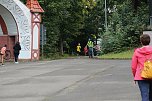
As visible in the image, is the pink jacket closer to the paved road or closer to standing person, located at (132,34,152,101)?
standing person, located at (132,34,152,101)

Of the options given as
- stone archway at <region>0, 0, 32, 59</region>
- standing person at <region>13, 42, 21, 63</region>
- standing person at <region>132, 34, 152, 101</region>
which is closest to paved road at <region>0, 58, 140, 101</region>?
standing person at <region>132, 34, 152, 101</region>

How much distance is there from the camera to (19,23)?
1554 inches

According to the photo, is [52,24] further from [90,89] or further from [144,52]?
[144,52]

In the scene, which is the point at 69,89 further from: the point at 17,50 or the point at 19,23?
the point at 19,23

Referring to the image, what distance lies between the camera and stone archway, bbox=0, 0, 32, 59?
128 feet

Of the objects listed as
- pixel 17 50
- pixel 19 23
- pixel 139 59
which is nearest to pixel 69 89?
pixel 139 59

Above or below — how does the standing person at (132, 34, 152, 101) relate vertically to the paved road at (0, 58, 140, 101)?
above

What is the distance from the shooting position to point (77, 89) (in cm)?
1530

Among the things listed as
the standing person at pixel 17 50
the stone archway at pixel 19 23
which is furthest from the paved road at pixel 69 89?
the stone archway at pixel 19 23

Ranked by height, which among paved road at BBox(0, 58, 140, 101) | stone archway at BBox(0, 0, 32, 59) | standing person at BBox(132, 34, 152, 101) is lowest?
paved road at BBox(0, 58, 140, 101)

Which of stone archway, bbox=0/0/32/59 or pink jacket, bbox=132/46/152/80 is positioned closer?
pink jacket, bbox=132/46/152/80

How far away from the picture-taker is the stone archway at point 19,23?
3909cm

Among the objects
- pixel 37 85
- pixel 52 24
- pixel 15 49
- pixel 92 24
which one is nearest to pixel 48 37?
pixel 52 24

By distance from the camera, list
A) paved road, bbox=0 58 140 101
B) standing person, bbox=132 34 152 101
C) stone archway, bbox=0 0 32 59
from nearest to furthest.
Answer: standing person, bbox=132 34 152 101, paved road, bbox=0 58 140 101, stone archway, bbox=0 0 32 59
